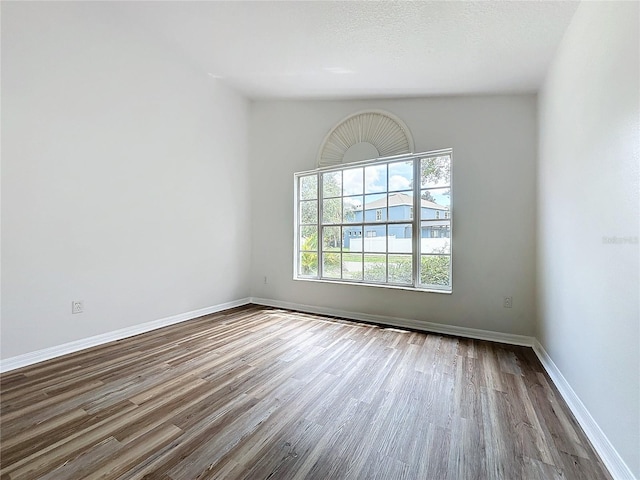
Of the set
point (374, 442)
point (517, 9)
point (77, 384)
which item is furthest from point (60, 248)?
point (517, 9)

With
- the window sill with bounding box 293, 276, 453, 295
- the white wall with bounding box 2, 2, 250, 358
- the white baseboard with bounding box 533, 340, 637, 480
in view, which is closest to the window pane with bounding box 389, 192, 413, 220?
the window sill with bounding box 293, 276, 453, 295

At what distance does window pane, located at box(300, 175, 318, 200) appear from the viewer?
14.1 feet

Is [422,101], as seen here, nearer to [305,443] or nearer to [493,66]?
[493,66]

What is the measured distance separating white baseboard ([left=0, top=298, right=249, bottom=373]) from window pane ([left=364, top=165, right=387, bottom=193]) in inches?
109

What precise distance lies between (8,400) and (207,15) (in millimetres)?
3396

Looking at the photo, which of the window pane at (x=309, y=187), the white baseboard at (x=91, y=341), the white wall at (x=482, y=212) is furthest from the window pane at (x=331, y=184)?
the white baseboard at (x=91, y=341)

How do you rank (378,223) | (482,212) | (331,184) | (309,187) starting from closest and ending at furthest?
(482,212) < (378,223) < (331,184) < (309,187)

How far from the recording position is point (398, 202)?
11.9 ft

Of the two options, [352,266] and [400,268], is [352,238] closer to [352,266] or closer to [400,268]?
[352,266]

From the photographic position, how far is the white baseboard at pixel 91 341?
2.35 m

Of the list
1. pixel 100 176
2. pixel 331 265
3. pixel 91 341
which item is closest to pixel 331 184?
pixel 331 265

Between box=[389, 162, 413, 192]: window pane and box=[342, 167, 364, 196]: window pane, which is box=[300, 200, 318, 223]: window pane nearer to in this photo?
box=[342, 167, 364, 196]: window pane

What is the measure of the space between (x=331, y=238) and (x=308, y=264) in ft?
1.82

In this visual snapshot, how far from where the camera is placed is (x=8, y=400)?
188cm
